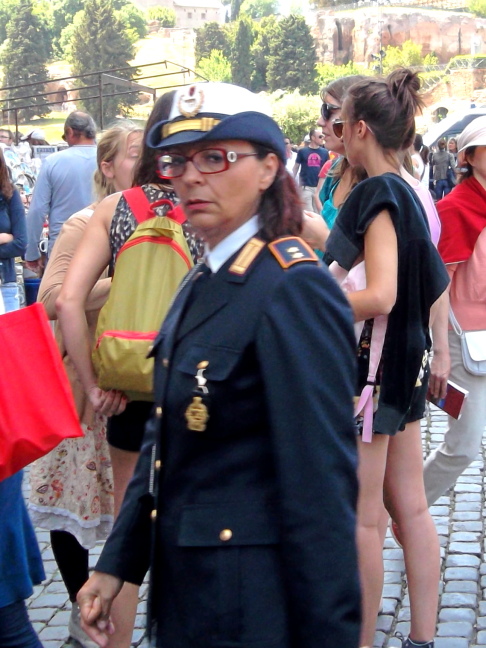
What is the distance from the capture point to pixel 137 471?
2021 mm

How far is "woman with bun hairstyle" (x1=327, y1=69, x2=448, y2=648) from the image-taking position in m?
2.97

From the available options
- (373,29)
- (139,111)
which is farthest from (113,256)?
(373,29)

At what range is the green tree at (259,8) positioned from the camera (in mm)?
163150

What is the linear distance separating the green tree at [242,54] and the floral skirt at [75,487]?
376 feet

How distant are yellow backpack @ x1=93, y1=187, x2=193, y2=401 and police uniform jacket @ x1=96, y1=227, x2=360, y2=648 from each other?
0.99 metres

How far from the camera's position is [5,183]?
21.3 ft

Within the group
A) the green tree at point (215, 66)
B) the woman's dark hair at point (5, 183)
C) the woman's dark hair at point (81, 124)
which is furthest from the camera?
the green tree at point (215, 66)

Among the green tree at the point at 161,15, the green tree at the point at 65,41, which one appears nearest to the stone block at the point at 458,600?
the green tree at the point at 65,41

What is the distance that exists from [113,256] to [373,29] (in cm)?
12727

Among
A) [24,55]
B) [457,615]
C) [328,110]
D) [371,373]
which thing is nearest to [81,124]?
[328,110]

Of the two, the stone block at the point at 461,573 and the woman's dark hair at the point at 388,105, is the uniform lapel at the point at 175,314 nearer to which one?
the woman's dark hair at the point at 388,105

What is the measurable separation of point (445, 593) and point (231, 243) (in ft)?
8.77

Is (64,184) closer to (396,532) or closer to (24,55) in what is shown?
(396,532)

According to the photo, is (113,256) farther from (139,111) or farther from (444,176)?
(139,111)
